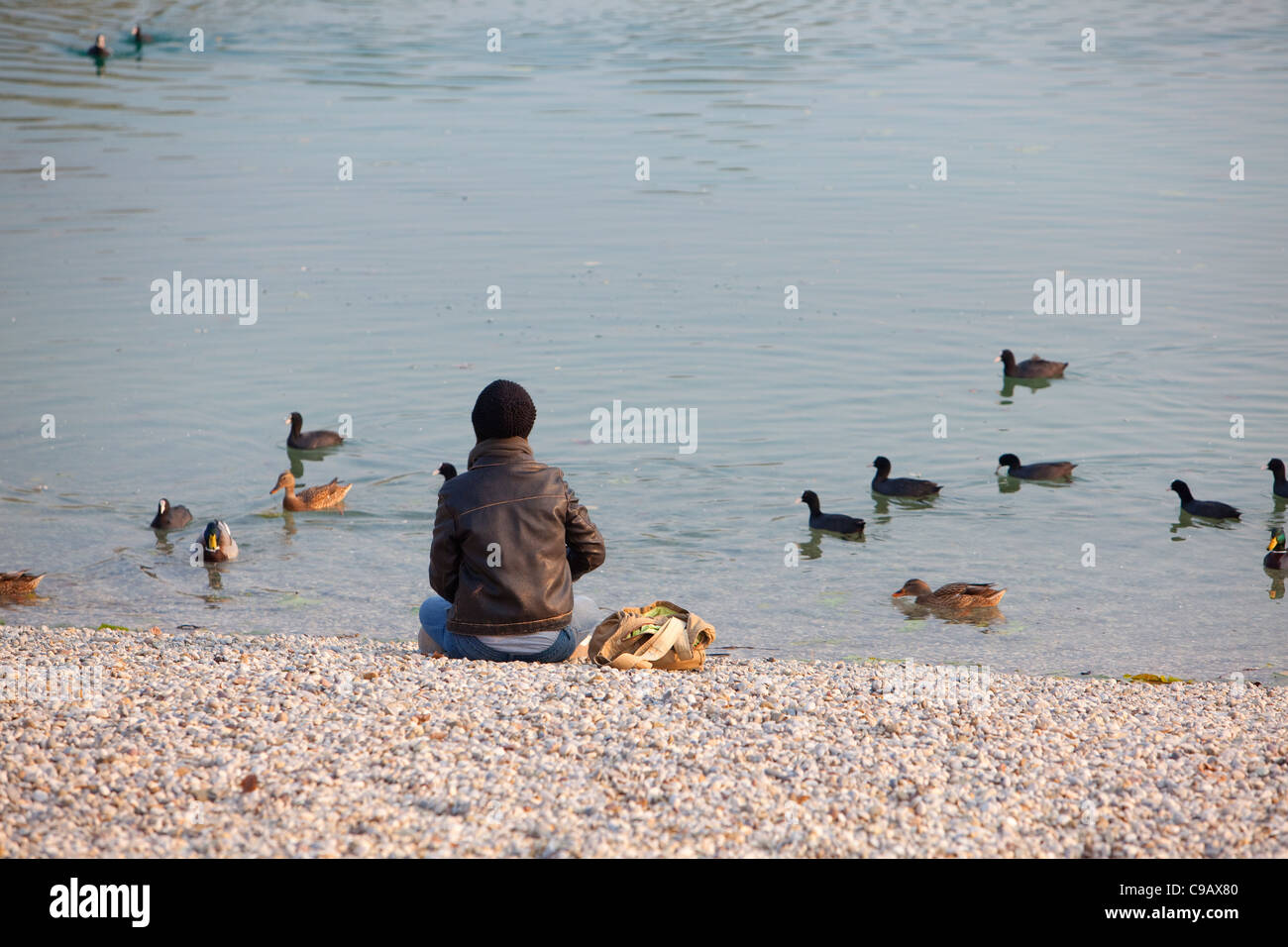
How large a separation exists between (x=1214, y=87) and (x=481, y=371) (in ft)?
102

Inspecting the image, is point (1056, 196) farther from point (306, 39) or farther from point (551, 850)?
point (306, 39)

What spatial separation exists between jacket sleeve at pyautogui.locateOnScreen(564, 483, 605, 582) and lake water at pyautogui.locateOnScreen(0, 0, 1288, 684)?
3189 millimetres

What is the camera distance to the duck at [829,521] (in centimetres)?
1414

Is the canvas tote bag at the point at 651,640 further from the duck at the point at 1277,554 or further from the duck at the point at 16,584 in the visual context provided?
the duck at the point at 1277,554

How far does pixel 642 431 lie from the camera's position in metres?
17.1

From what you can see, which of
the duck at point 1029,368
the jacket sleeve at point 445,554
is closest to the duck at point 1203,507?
the duck at point 1029,368

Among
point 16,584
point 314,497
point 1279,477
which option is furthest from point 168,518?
point 1279,477

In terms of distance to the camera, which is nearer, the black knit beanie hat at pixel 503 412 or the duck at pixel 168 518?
the black knit beanie hat at pixel 503 412

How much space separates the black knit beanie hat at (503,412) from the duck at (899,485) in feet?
26.3

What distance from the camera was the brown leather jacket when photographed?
770cm

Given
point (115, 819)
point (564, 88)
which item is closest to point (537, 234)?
point (564, 88)

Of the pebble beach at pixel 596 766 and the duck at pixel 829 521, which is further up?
the duck at pixel 829 521

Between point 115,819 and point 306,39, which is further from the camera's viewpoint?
point 306,39

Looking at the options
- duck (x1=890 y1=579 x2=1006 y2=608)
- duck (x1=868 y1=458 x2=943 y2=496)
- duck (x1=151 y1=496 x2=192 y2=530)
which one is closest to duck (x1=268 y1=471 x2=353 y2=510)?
duck (x1=151 y1=496 x2=192 y2=530)
